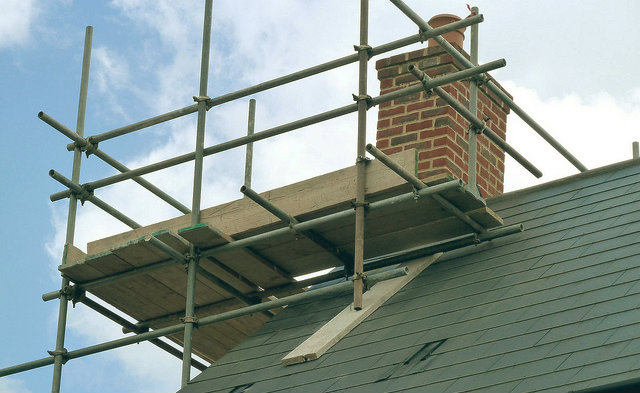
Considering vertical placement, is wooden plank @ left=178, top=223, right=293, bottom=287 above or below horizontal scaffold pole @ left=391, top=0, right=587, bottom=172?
below

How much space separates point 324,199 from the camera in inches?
416

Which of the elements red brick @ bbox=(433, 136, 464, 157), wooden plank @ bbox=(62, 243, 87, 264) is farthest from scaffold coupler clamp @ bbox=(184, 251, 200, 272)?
red brick @ bbox=(433, 136, 464, 157)

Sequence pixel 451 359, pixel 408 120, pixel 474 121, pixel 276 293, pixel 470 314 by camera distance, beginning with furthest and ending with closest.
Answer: pixel 408 120 → pixel 276 293 → pixel 474 121 → pixel 470 314 → pixel 451 359

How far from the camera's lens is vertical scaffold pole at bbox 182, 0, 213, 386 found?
1080 centimetres

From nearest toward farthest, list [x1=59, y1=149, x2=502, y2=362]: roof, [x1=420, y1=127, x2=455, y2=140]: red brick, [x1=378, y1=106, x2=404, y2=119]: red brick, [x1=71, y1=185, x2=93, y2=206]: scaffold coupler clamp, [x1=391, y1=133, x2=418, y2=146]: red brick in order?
[x1=59, y1=149, x2=502, y2=362]: roof < [x1=420, y1=127, x2=455, y2=140]: red brick < [x1=71, y1=185, x2=93, y2=206]: scaffold coupler clamp < [x1=391, y1=133, x2=418, y2=146]: red brick < [x1=378, y1=106, x2=404, y2=119]: red brick

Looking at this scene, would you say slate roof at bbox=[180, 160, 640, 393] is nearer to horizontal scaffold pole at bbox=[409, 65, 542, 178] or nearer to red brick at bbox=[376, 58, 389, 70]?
horizontal scaffold pole at bbox=[409, 65, 542, 178]

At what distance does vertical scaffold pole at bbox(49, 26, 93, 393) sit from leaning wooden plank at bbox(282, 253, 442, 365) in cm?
258

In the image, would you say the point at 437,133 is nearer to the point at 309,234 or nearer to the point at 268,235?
the point at 309,234

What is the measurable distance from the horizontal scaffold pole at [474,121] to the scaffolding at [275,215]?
0.01m

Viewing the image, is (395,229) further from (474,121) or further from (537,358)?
(537,358)

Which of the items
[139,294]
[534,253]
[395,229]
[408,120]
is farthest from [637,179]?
[139,294]

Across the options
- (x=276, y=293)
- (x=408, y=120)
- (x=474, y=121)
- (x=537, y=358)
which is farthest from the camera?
(x=408, y=120)

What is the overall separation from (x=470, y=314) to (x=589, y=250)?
101 centimetres

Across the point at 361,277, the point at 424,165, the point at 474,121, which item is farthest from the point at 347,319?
the point at 424,165
